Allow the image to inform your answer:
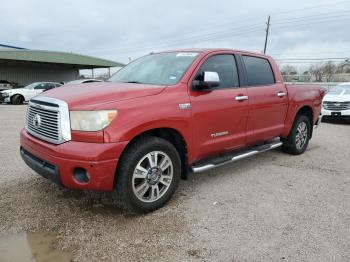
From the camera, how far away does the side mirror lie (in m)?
4.06

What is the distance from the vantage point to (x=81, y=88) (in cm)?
402

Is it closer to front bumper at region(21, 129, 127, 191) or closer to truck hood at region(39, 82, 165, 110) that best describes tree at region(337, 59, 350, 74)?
truck hood at region(39, 82, 165, 110)

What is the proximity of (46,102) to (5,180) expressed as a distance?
1.92 metres

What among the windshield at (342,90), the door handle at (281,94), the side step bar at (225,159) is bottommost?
the side step bar at (225,159)

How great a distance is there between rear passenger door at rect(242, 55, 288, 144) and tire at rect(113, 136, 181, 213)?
164 cm

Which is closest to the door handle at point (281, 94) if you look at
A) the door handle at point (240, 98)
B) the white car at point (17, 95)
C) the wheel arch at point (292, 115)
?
the wheel arch at point (292, 115)

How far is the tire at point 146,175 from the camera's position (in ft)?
11.5

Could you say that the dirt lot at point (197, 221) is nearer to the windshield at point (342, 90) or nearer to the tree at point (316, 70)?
the windshield at point (342, 90)

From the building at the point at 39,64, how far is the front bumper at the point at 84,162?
2970 centimetres

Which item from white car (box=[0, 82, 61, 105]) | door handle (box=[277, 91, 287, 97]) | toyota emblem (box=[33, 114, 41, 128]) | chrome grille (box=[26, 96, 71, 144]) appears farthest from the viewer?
white car (box=[0, 82, 61, 105])

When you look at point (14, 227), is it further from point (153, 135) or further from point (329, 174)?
→ point (329, 174)

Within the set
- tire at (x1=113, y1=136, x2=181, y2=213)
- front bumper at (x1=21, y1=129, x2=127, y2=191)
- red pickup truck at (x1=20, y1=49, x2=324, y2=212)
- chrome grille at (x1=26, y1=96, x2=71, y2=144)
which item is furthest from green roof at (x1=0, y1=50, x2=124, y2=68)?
tire at (x1=113, y1=136, x2=181, y2=213)

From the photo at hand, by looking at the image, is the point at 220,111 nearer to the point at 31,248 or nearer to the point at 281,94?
the point at 281,94

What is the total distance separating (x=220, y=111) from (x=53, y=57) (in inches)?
1255
